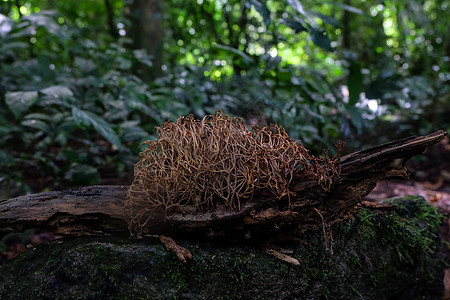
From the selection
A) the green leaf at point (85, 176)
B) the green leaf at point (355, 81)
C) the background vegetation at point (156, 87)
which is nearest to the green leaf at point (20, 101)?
the background vegetation at point (156, 87)

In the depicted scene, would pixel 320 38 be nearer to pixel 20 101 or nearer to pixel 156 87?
pixel 156 87

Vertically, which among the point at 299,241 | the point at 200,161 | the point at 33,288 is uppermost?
the point at 200,161

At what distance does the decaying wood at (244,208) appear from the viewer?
1636 mm

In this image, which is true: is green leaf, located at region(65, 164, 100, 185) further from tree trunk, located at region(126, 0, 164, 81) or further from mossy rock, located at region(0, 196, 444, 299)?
tree trunk, located at region(126, 0, 164, 81)

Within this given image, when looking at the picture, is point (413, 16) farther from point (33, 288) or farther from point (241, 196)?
point (33, 288)

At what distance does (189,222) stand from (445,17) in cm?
742

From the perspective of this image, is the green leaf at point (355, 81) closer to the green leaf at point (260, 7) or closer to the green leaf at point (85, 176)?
the green leaf at point (260, 7)

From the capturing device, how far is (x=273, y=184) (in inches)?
65.6

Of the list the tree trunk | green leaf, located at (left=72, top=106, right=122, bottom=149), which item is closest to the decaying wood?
green leaf, located at (left=72, top=106, right=122, bottom=149)

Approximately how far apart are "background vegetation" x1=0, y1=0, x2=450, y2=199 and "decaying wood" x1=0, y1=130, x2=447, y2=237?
0.74m

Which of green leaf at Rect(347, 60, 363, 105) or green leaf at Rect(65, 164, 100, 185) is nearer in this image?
green leaf at Rect(65, 164, 100, 185)

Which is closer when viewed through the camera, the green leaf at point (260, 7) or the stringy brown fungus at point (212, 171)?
the stringy brown fungus at point (212, 171)

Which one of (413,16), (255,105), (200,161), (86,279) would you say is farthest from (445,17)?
(86,279)

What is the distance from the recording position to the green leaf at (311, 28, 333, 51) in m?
2.66
